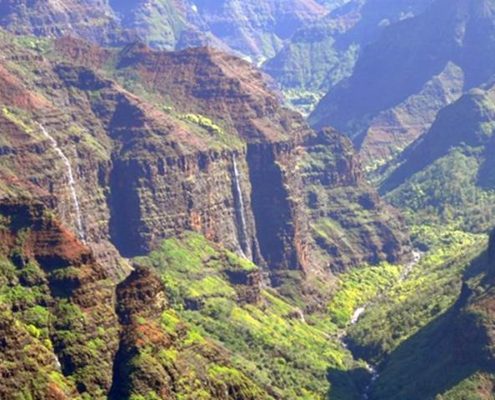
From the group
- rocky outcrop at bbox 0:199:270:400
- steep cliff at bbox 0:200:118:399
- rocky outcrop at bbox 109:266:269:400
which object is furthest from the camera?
rocky outcrop at bbox 109:266:269:400

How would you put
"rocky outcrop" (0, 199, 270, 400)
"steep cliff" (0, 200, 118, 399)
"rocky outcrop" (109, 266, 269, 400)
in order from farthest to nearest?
"rocky outcrop" (109, 266, 269, 400)
"rocky outcrop" (0, 199, 270, 400)
"steep cliff" (0, 200, 118, 399)

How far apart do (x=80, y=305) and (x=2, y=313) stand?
Result: 14.6m

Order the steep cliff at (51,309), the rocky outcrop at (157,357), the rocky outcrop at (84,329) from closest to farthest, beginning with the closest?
1. the steep cliff at (51,309)
2. the rocky outcrop at (84,329)
3. the rocky outcrop at (157,357)

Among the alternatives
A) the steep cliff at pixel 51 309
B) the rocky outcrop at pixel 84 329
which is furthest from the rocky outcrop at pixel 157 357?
the steep cliff at pixel 51 309

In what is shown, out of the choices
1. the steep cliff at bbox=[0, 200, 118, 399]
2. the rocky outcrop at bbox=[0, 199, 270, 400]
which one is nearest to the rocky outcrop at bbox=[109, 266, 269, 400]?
the rocky outcrop at bbox=[0, 199, 270, 400]

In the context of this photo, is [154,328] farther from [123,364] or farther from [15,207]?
[15,207]

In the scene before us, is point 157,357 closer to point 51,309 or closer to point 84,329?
point 84,329

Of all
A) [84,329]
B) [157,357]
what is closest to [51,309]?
[84,329]

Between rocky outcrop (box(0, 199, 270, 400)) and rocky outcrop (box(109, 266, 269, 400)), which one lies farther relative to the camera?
rocky outcrop (box(109, 266, 269, 400))

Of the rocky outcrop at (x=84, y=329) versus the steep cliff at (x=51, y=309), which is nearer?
the steep cliff at (x=51, y=309)

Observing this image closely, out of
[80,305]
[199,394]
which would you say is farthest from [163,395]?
[80,305]

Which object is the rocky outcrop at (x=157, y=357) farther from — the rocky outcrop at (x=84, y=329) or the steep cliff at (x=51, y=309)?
the steep cliff at (x=51, y=309)

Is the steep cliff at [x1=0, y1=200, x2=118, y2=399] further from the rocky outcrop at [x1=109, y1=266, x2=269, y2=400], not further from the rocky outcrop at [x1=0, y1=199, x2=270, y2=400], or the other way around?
the rocky outcrop at [x1=109, y1=266, x2=269, y2=400]

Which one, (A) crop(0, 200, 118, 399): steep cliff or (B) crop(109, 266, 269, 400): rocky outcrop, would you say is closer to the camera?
(A) crop(0, 200, 118, 399): steep cliff
